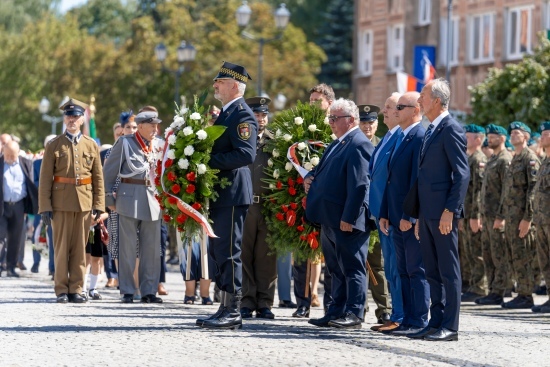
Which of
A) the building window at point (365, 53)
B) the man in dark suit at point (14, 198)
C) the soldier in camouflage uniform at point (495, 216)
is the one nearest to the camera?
the soldier in camouflage uniform at point (495, 216)

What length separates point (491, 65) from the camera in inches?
1889

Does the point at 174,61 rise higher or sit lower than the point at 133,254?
higher

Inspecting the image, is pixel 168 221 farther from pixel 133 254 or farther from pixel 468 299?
pixel 468 299

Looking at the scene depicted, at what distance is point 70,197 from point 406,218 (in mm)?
5338

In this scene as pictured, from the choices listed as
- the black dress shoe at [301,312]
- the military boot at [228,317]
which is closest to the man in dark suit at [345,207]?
the military boot at [228,317]

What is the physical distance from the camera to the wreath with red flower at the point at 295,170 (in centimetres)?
1528

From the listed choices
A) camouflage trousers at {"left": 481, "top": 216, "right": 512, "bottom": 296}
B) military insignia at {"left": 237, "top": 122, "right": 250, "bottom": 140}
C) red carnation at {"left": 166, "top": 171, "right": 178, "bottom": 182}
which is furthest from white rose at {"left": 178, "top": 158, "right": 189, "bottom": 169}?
camouflage trousers at {"left": 481, "top": 216, "right": 512, "bottom": 296}

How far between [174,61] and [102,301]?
128 ft

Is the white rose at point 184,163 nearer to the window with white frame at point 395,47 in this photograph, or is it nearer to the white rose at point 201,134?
the white rose at point 201,134

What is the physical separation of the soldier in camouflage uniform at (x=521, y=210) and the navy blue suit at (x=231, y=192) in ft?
19.8

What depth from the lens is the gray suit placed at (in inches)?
699

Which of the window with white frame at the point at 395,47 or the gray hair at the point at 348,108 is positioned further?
the window with white frame at the point at 395,47

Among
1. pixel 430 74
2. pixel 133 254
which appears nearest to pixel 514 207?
pixel 133 254

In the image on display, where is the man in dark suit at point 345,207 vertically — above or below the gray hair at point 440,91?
below
